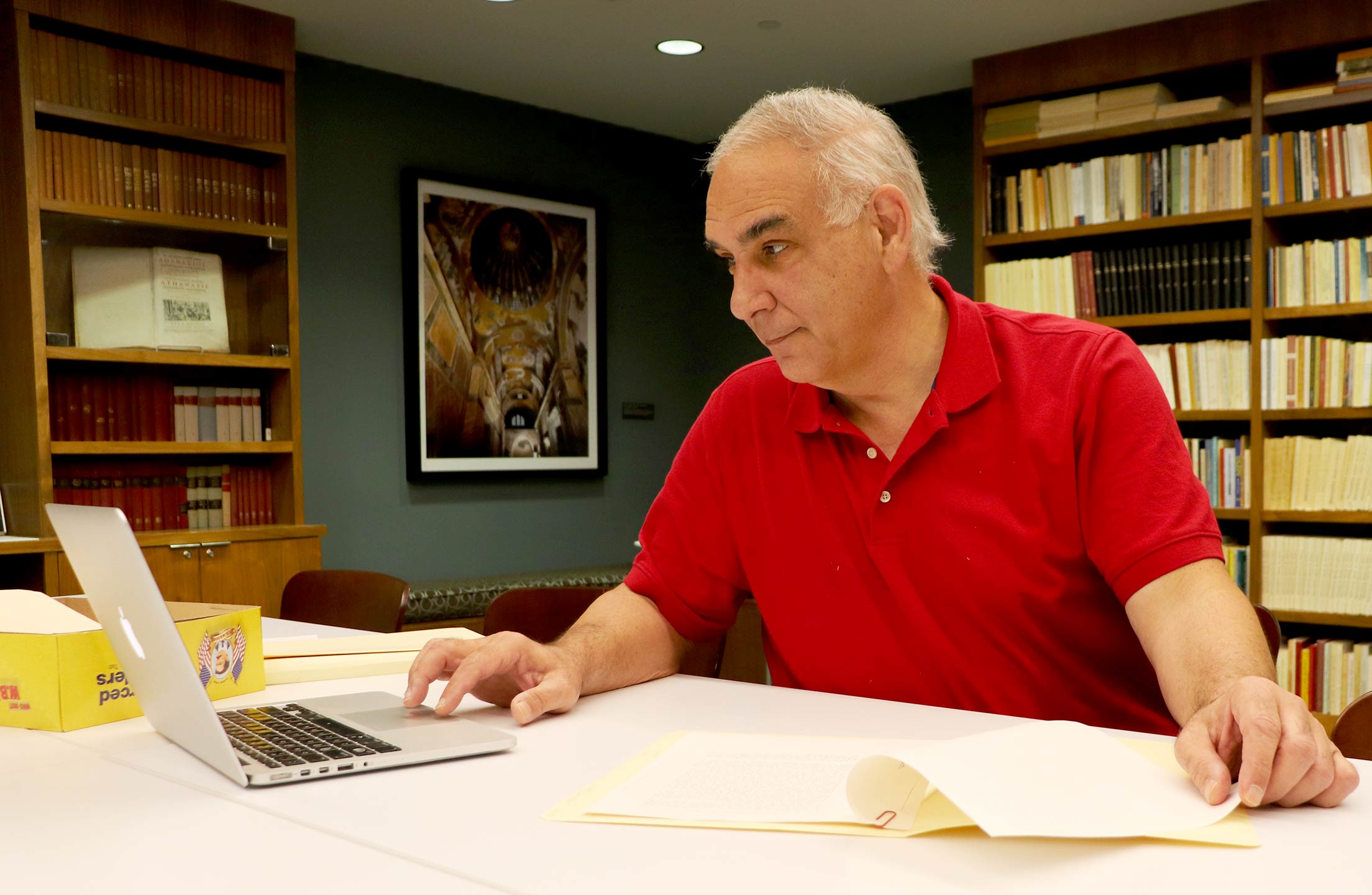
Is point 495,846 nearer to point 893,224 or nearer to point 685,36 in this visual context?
point 893,224

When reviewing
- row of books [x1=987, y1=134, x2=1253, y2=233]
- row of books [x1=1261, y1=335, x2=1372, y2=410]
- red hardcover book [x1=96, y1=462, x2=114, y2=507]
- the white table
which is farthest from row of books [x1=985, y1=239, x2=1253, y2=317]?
the white table

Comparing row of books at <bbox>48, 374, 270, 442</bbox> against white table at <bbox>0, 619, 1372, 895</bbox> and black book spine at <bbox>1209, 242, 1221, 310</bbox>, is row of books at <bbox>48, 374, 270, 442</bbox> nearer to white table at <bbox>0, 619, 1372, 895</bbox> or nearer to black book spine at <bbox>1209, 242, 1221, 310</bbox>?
white table at <bbox>0, 619, 1372, 895</bbox>

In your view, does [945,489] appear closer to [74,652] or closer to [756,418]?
[756,418]

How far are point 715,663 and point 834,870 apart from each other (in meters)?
1.09

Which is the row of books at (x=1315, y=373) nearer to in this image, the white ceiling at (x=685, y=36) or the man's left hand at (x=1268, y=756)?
the white ceiling at (x=685, y=36)

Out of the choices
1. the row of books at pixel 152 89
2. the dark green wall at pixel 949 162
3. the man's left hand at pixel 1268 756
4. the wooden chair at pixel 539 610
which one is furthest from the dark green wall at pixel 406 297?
the man's left hand at pixel 1268 756

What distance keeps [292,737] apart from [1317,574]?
3.70 metres

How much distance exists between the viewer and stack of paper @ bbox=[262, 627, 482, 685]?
156 cm

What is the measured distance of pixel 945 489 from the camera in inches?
59.5

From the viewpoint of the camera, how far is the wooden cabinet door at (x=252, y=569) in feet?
12.1

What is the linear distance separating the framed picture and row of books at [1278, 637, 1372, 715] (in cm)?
299

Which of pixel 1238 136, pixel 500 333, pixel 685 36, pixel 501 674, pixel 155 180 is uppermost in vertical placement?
pixel 685 36

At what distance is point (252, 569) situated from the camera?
3.79m

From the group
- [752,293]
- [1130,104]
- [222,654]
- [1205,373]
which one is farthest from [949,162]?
[222,654]
